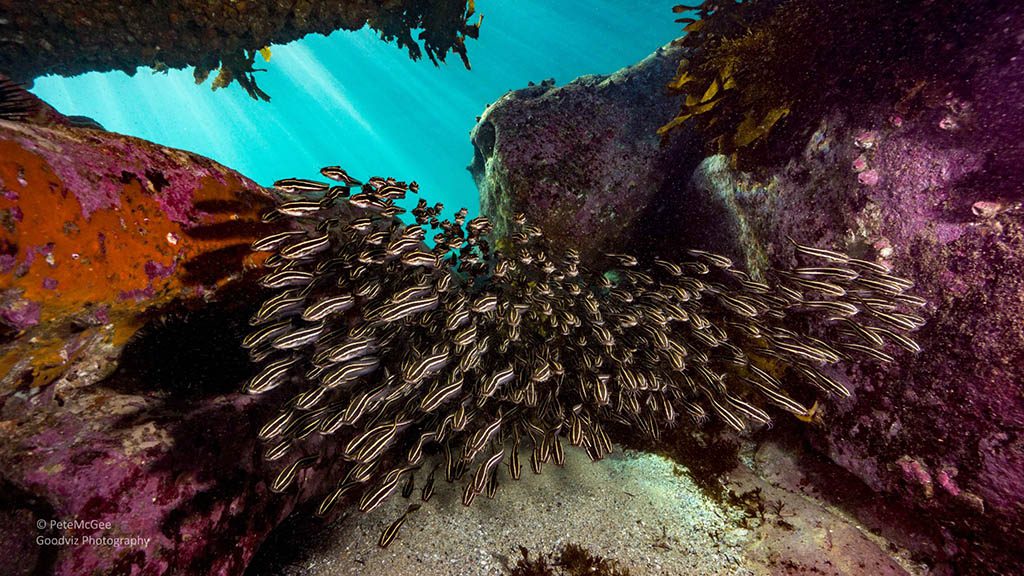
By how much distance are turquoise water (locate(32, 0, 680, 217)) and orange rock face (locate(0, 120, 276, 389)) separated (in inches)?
2037

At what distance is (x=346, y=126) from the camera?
107m

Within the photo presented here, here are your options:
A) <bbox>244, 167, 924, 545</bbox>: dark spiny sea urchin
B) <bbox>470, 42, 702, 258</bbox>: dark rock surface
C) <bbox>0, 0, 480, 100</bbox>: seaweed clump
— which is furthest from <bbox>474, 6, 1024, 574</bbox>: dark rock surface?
<bbox>0, 0, 480, 100</bbox>: seaweed clump

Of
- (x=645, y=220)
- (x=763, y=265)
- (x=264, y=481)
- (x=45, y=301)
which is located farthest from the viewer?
(x=645, y=220)

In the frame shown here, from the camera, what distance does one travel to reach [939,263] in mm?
3975

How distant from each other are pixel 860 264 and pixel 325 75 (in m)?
98.0

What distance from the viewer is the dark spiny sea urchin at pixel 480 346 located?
4.00 meters

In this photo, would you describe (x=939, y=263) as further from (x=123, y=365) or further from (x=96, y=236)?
(x=123, y=365)

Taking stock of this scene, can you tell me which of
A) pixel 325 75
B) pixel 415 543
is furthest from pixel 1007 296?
pixel 325 75

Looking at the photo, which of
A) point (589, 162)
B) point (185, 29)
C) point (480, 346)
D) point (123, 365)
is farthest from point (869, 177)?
point (185, 29)

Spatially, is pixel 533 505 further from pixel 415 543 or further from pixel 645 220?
pixel 645 220

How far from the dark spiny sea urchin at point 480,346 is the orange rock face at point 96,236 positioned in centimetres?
69

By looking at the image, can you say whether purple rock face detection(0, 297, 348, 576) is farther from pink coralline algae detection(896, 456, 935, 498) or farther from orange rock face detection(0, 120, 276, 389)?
pink coralline algae detection(896, 456, 935, 498)

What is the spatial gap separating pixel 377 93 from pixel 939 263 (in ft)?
326

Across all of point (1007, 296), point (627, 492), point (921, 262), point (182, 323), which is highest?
point (182, 323)
